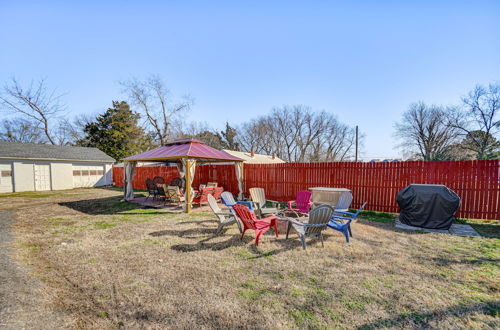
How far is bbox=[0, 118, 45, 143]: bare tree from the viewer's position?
27672mm

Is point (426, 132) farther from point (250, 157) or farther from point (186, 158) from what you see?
point (186, 158)

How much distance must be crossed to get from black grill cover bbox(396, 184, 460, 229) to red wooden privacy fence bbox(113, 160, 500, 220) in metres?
1.53

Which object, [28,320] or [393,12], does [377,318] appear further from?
[393,12]

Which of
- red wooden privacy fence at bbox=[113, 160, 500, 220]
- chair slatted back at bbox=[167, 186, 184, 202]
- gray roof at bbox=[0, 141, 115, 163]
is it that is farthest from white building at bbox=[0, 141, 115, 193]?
red wooden privacy fence at bbox=[113, 160, 500, 220]

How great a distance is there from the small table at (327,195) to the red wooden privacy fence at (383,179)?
1425mm

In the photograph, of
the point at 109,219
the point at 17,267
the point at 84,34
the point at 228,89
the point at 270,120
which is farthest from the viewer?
the point at 270,120

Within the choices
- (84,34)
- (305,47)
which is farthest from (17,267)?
(305,47)

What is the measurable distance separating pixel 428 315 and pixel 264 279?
1.97 m

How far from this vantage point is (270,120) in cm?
3653

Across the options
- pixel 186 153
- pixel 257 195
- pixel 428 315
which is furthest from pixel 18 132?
pixel 428 315

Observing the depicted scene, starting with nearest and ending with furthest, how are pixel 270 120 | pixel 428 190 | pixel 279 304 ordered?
pixel 279 304 → pixel 428 190 → pixel 270 120

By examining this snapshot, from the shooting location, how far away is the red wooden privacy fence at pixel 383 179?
6793 millimetres

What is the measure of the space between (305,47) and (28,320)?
13.1 m

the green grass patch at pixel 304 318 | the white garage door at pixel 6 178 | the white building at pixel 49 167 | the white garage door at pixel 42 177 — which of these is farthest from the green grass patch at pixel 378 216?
the white garage door at pixel 6 178
